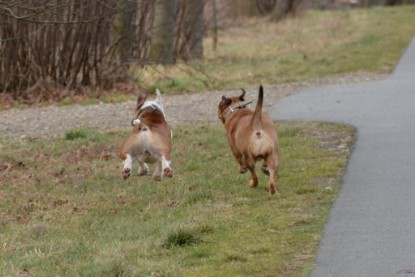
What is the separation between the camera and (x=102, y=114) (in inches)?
670

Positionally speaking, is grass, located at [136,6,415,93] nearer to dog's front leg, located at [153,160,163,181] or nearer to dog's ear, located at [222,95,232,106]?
dog's ear, located at [222,95,232,106]

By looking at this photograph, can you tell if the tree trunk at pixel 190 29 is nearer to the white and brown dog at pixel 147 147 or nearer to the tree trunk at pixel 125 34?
the tree trunk at pixel 125 34

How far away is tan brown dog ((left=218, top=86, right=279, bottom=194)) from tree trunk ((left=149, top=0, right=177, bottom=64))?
12.7 metres

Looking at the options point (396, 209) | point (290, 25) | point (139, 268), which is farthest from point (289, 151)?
point (290, 25)

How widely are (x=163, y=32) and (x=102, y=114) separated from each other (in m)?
6.61

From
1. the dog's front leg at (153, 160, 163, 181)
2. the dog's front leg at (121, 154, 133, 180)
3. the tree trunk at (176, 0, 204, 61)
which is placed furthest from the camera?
the tree trunk at (176, 0, 204, 61)

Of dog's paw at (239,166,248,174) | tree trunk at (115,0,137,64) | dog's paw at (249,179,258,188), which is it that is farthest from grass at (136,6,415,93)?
dog's paw at (249,179,258,188)

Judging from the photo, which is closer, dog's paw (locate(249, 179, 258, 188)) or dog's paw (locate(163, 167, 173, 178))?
dog's paw (locate(163, 167, 173, 178))

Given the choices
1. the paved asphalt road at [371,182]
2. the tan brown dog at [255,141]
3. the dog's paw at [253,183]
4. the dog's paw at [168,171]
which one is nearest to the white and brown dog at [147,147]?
the dog's paw at [168,171]

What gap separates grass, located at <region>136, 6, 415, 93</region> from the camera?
843 inches

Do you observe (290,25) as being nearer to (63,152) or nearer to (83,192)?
(63,152)

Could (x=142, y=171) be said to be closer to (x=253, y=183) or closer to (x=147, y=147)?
(x=147, y=147)

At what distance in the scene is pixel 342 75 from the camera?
2152 centimetres

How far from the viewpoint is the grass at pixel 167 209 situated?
7145mm
